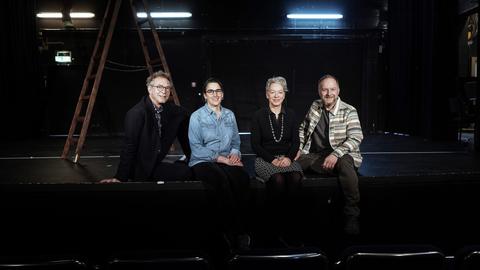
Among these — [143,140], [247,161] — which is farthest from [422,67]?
[143,140]

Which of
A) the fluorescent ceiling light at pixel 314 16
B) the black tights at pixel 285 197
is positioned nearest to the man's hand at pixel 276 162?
the black tights at pixel 285 197

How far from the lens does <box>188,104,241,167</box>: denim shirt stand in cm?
335

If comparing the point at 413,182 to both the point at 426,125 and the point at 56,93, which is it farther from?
the point at 56,93

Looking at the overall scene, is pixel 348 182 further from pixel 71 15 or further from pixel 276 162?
pixel 71 15

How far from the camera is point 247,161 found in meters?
4.49

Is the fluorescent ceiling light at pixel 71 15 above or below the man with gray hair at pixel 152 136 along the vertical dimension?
above

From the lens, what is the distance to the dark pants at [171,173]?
335 cm

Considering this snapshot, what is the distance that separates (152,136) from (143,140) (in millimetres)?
73

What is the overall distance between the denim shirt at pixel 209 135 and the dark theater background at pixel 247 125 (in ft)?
0.85

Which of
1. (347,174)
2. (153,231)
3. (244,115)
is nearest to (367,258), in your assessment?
(347,174)

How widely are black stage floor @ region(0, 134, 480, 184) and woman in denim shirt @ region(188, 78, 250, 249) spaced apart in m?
0.59

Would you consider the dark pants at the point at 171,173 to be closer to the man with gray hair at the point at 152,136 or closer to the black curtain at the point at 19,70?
the man with gray hair at the point at 152,136

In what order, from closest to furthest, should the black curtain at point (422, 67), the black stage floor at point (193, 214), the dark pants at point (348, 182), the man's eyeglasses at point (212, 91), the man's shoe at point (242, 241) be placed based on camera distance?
the man's shoe at point (242, 241) < the dark pants at point (348, 182) < the man's eyeglasses at point (212, 91) < the black stage floor at point (193, 214) < the black curtain at point (422, 67)

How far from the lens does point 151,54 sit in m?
8.16
